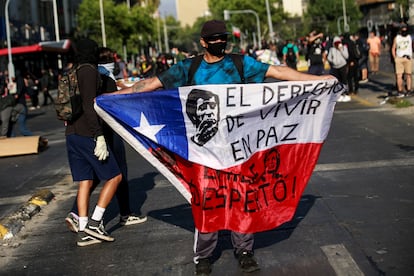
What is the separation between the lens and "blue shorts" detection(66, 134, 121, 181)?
6426 millimetres

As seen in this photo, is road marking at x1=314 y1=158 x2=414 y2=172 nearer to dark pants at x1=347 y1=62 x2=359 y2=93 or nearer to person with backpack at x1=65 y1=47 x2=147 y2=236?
person with backpack at x1=65 y1=47 x2=147 y2=236

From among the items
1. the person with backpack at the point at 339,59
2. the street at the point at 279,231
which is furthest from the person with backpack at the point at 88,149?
the person with backpack at the point at 339,59

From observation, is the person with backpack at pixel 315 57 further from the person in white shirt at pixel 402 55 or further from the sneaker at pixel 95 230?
the sneaker at pixel 95 230

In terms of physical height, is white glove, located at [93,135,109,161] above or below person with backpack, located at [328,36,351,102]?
below

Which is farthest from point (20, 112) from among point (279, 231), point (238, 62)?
point (238, 62)

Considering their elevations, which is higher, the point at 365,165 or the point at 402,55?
the point at 402,55

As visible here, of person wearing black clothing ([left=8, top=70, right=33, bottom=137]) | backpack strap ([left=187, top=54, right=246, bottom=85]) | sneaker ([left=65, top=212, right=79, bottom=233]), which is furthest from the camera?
person wearing black clothing ([left=8, top=70, right=33, bottom=137])

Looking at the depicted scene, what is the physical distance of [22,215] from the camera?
25.7ft

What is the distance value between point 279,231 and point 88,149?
174cm

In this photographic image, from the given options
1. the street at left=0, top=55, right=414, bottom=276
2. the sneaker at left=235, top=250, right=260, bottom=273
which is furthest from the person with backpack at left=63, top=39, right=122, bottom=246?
the sneaker at left=235, top=250, right=260, bottom=273

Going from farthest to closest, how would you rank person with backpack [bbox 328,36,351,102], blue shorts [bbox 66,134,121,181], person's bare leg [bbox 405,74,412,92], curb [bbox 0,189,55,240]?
person with backpack [bbox 328,36,351,102]
person's bare leg [bbox 405,74,412,92]
curb [bbox 0,189,55,240]
blue shorts [bbox 66,134,121,181]

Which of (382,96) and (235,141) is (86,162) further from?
(382,96)

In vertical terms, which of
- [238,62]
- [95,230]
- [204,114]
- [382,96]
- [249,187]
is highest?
[238,62]

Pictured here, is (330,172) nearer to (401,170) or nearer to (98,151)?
(401,170)
